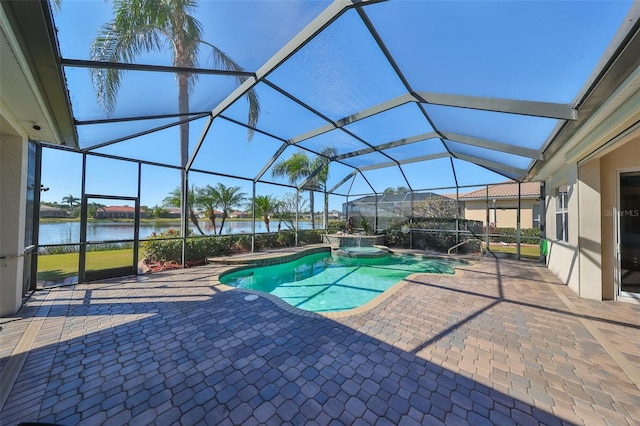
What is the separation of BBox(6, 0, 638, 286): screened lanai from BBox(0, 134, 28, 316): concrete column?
20.5 inches

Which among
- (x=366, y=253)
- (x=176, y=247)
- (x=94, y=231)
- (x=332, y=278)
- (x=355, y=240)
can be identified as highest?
(x=94, y=231)

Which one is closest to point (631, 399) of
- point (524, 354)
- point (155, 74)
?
point (524, 354)

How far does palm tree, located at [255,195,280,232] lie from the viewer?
13.7m

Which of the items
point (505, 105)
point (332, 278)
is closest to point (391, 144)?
point (505, 105)

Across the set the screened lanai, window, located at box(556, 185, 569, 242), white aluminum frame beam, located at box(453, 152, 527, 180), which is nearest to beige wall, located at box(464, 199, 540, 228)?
white aluminum frame beam, located at box(453, 152, 527, 180)

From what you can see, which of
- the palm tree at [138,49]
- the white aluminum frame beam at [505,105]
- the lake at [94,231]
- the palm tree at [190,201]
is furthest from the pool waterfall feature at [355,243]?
the palm tree at [138,49]

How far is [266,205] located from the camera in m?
14.0

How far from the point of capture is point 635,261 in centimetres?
475

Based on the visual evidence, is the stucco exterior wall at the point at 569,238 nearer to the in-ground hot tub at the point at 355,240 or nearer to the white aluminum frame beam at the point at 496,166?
the white aluminum frame beam at the point at 496,166

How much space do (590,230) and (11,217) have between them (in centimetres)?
1089

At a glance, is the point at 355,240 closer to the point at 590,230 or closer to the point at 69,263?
the point at 590,230

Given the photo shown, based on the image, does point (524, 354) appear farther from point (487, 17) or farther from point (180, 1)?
point (180, 1)

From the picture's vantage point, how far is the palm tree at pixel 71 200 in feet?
19.2

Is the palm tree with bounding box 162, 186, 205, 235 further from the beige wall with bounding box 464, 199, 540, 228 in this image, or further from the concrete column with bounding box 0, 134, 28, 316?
the beige wall with bounding box 464, 199, 540, 228
